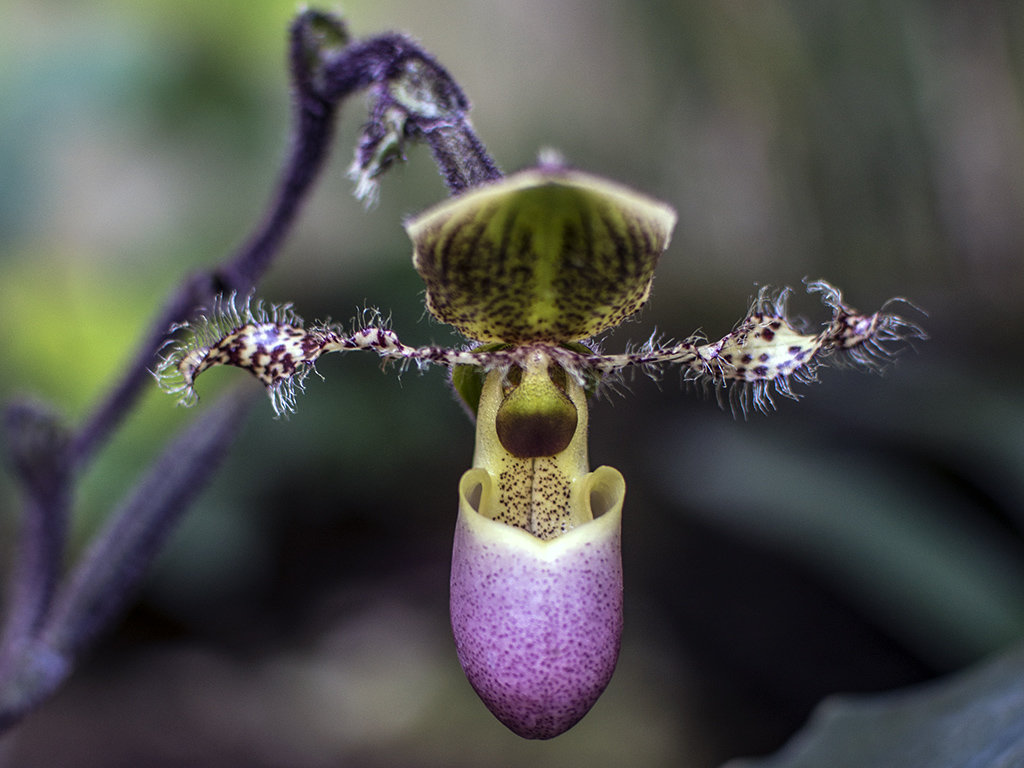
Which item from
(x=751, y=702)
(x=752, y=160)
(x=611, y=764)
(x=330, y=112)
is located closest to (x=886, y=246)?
(x=752, y=160)

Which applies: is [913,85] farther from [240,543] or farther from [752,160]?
[240,543]

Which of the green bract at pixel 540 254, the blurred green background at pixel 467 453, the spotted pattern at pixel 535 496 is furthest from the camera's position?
the blurred green background at pixel 467 453

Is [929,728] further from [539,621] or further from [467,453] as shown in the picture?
[467,453]

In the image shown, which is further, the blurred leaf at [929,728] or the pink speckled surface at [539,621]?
the blurred leaf at [929,728]

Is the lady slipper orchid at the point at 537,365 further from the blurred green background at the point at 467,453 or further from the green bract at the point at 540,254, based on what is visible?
the blurred green background at the point at 467,453

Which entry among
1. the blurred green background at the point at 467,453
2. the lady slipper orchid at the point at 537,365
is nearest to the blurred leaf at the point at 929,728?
the lady slipper orchid at the point at 537,365

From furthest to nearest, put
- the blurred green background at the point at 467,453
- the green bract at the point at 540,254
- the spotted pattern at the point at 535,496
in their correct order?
the blurred green background at the point at 467,453, the spotted pattern at the point at 535,496, the green bract at the point at 540,254

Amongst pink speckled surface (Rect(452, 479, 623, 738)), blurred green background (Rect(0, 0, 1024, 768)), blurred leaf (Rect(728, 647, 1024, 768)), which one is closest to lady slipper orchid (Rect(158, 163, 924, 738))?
pink speckled surface (Rect(452, 479, 623, 738))

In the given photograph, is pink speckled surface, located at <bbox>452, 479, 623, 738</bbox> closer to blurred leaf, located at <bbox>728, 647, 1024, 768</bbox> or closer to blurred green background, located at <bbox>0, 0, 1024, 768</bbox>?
blurred leaf, located at <bbox>728, 647, 1024, 768</bbox>
